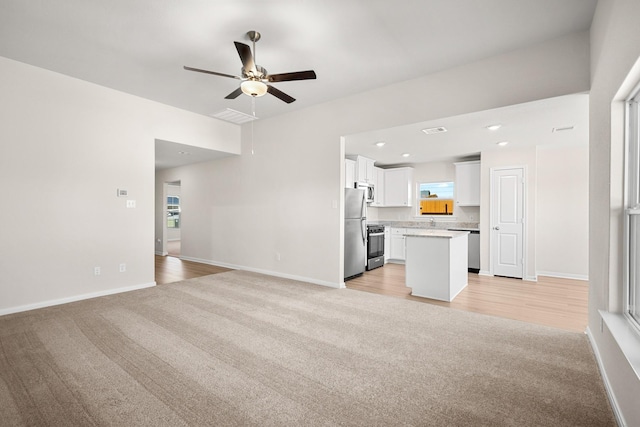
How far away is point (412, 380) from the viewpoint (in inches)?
83.1

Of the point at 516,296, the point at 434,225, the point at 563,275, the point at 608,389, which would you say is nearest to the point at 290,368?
the point at 608,389

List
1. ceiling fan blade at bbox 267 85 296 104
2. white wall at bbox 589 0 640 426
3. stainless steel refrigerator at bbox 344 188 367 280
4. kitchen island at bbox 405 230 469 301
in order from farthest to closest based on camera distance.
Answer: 1. stainless steel refrigerator at bbox 344 188 367 280
2. kitchen island at bbox 405 230 469 301
3. ceiling fan blade at bbox 267 85 296 104
4. white wall at bbox 589 0 640 426

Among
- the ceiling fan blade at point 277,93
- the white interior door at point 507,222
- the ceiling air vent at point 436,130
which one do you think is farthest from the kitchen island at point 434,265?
the ceiling fan blade at point 277,93

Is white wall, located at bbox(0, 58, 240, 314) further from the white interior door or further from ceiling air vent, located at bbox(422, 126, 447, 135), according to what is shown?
the white interior door

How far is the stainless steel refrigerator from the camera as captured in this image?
5264 mm

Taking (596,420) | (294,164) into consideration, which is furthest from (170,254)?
(596,420)

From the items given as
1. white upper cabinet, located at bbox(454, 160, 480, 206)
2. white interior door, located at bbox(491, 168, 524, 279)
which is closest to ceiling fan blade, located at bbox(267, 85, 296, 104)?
white interior door, located at bbox(491, 168, 524, 279)

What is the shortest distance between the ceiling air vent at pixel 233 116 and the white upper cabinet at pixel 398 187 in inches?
144

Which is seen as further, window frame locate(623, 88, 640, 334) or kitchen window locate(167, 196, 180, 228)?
kitchen window locate(167, 196, 180, 228)

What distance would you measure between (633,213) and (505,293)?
304cm

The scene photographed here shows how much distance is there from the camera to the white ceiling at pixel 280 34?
8.42 ft

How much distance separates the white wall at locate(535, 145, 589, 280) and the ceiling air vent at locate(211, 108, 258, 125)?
18.0ft

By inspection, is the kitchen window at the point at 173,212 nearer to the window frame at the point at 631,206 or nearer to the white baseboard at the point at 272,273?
→ the white baseboard at the point at 272,273

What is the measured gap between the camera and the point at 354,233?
5.48m
